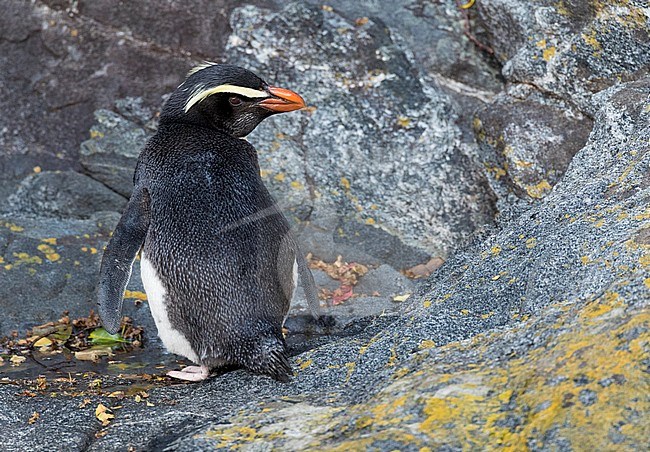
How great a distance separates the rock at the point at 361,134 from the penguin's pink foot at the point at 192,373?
1423mm

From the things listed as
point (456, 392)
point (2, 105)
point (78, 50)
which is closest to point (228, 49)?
point (78, 50)

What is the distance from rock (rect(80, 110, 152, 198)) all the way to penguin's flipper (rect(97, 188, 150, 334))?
131 cm

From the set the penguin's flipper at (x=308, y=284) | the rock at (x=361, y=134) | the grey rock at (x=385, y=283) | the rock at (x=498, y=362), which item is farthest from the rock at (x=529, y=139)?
the penguin's flipper at (x=308, y=284)

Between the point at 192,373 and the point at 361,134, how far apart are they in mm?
1784

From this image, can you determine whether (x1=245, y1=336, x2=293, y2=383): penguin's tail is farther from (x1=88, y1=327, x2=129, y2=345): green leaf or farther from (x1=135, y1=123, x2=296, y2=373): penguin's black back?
(x1=88, y1=327, x2=129, y2=345): green leaf

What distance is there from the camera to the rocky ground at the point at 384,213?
2.16 m

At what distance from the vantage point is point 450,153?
4.30m

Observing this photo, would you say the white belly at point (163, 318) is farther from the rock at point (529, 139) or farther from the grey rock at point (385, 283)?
the rock at point (529, 139)

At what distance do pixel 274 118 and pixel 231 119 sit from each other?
1.15m

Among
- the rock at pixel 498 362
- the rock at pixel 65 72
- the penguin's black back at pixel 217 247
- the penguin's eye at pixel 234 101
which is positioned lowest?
Result: the rock at pixel 498 362

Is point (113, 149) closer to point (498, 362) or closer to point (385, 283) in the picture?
point (385, 283)

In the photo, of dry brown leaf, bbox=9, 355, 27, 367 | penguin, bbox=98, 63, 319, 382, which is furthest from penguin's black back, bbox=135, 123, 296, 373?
dry brown leaf, bbox=9, 355, 27, 367

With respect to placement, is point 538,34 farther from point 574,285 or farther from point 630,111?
point 574,285

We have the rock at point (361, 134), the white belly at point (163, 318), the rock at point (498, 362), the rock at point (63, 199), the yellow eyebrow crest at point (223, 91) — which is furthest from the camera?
the rock at point (63, 199)
